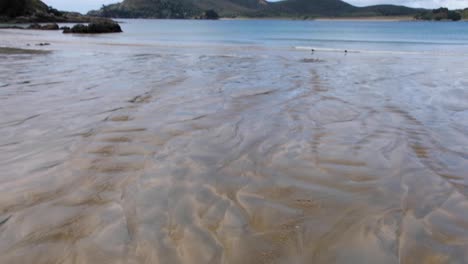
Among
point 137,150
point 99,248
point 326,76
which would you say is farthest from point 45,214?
point 326,76

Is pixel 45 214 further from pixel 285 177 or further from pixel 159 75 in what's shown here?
pixel 159 75

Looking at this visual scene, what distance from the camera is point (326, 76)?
13.5 metres

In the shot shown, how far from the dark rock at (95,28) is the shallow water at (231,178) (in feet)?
160

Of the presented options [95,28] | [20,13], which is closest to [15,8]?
[20,13]

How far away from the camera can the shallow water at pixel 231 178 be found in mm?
3244

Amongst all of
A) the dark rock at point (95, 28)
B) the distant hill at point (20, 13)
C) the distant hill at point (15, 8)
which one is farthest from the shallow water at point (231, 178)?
the distant hill at point (15, 8)

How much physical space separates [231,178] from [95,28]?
57.3 m

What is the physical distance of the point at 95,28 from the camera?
183 feet

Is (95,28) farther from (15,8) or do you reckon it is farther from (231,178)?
(15,8)

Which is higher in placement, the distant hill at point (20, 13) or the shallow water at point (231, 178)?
the distant hill at point (20, 13)

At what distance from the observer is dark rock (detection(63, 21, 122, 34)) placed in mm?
53188

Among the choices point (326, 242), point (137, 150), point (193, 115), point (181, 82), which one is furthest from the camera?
point (181, 82)

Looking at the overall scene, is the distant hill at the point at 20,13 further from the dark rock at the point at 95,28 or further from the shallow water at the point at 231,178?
the shallow water at the point at 231,178

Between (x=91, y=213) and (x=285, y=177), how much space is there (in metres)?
2.29
